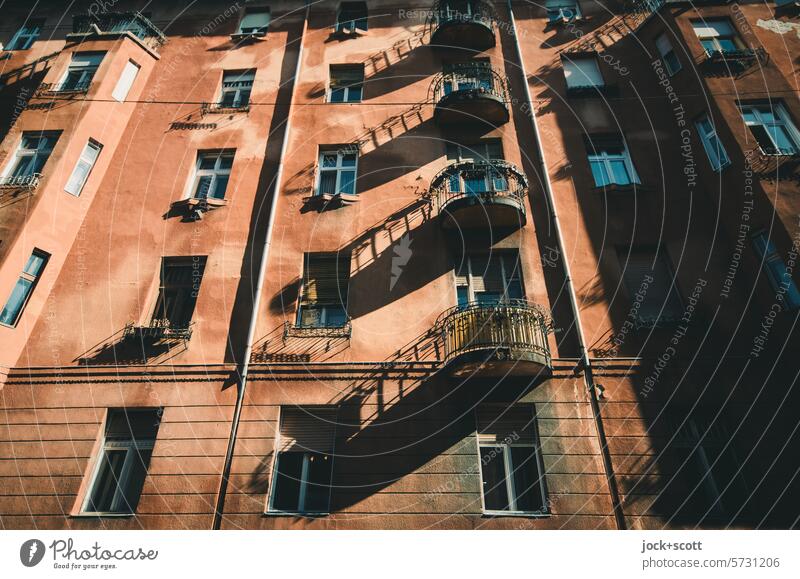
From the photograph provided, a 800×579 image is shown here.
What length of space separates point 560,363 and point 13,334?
1408 cm

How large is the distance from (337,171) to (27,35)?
16.3m

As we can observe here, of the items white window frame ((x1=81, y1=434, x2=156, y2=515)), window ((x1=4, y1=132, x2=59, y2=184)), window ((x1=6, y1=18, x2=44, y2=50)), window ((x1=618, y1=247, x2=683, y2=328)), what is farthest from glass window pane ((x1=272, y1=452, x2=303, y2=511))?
window ((x1=6, y1=18, x2=44, y2=50))

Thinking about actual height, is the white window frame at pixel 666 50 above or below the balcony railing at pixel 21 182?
above

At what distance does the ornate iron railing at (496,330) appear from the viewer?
10.4 metres

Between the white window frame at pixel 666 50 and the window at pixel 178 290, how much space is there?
1683 centimetres

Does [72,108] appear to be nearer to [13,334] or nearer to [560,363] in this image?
[13,334]

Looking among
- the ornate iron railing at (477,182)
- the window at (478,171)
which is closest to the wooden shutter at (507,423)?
the ornate iron railing at (477,182)

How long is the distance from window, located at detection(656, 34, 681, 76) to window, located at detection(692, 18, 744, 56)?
84 centimetres

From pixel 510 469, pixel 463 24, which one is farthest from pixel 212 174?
pixel 510 469

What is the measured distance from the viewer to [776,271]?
11625 mm

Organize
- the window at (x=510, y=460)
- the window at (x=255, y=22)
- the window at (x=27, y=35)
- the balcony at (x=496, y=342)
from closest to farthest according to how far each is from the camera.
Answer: the window at (x=510, y=460) → the balcony at (x=496, y=342) → the window at (x=255, y=22) → the window at (x=27, y=35)

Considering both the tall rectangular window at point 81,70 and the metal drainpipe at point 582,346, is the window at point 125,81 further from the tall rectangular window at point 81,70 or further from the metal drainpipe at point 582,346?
the metal drainpipe at point 582,346

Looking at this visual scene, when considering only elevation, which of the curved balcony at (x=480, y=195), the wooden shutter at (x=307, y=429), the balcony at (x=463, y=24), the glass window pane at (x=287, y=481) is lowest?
the glass window pane at (x=287, y=481)

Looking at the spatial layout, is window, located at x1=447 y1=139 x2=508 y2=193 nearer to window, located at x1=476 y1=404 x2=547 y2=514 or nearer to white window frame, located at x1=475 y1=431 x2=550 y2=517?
window, located at x1=476 y1=404 x2=547 y2=514
